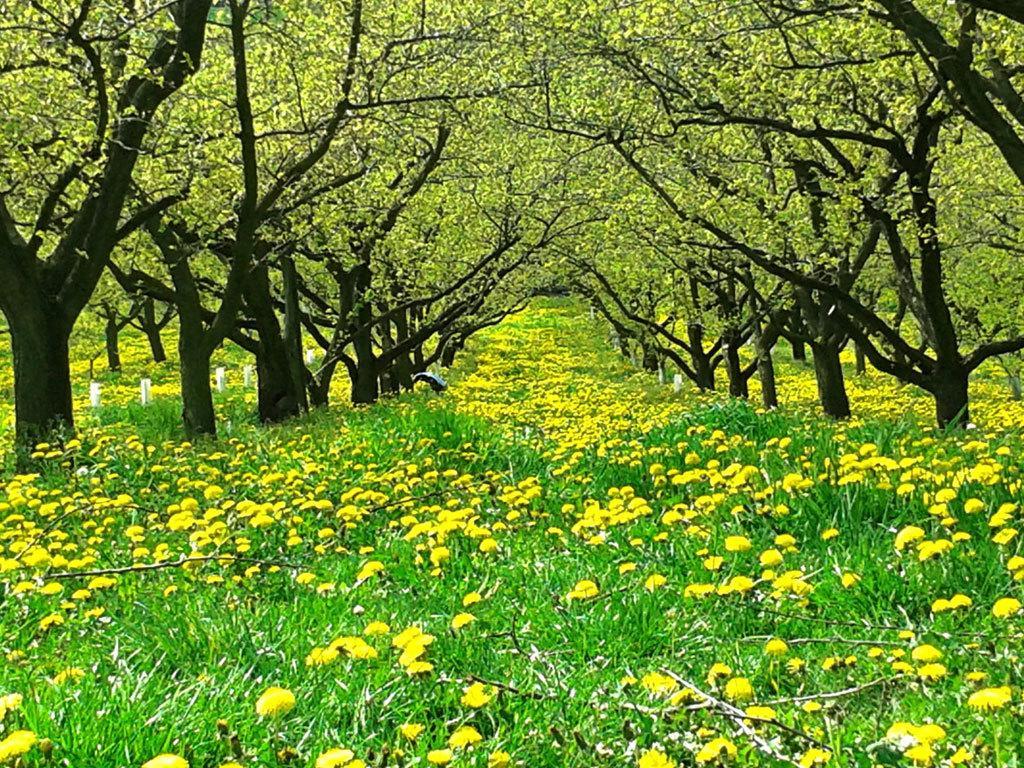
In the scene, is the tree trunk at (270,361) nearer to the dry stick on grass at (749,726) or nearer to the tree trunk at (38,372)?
the tree trunk at (38,372)

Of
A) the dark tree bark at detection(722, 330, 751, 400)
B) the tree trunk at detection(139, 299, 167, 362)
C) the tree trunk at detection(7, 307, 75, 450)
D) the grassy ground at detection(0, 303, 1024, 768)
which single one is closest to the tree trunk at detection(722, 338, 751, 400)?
the dark tree bark at detection(722, 330, 751, 400)

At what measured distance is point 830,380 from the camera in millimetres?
16141

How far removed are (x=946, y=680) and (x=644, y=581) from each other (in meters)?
1.53

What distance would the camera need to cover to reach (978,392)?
Answer: 28.8m

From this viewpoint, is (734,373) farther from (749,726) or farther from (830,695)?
(749,726)

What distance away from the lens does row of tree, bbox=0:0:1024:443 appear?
9.50 meters

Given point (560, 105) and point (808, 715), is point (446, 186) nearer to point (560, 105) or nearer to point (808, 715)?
point (560, 105)

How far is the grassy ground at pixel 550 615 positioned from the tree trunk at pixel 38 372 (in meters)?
2.43

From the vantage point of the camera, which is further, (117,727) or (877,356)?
(877,356)

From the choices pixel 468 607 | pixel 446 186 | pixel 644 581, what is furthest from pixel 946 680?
pixel 446 186

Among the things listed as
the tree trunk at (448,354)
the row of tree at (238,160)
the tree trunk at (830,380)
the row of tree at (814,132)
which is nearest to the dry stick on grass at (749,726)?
the row of tree at (814,132)

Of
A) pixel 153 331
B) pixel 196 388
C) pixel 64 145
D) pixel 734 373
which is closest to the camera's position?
pixel 64 145

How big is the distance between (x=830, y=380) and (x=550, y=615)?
1347 centimetres

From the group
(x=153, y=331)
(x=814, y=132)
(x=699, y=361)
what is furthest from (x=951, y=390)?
(x=153, y=331)
